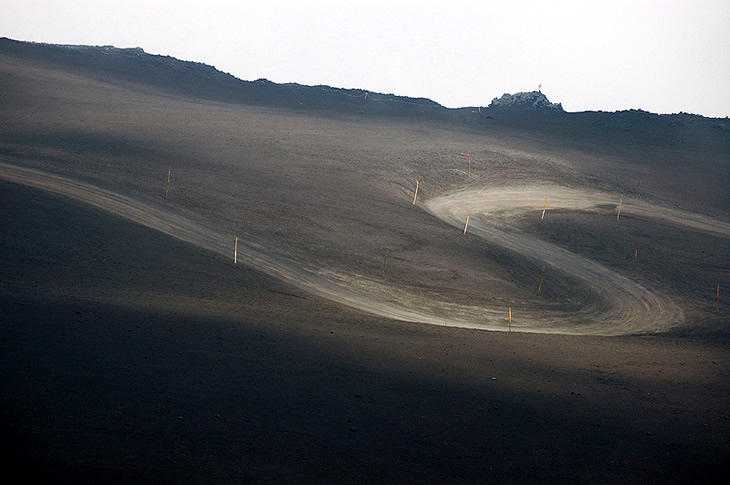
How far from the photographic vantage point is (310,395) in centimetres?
982

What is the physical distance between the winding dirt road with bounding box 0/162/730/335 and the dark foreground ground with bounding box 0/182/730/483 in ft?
14.9

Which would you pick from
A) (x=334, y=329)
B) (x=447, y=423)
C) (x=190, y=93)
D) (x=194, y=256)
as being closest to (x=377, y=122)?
(x=190, y=93)

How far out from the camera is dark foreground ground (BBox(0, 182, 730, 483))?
767 cm

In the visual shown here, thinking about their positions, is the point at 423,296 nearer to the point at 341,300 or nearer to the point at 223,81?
the point at 341,300

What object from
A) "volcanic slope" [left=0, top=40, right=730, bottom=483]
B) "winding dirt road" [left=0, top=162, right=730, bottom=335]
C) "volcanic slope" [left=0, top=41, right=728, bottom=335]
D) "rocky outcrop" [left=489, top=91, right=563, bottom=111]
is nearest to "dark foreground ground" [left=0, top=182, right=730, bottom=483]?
"volcanic slope" [left=0, top=40, right=730, bottom=483]

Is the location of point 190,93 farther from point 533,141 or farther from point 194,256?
point 194,256

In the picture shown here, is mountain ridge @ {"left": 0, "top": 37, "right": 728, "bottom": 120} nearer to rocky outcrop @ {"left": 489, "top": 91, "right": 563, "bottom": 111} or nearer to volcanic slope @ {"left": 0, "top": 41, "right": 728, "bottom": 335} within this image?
rocky outcrop @ {"left": 489, "top": 91, "right": 563, "bottom": 111}

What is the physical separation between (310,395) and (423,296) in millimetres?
12548

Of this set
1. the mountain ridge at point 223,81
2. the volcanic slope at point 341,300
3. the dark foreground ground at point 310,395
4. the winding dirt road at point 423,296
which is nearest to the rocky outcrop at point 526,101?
the mountain ridge at point 223,81

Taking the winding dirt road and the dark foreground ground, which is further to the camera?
the winding dirt road

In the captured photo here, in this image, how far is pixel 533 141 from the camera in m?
51.8

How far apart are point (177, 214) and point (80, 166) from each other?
7.32 meters

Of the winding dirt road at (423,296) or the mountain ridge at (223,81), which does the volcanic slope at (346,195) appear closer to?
the winding dirt road at (423,296)

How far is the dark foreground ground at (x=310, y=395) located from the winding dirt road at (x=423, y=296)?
14.9ft
